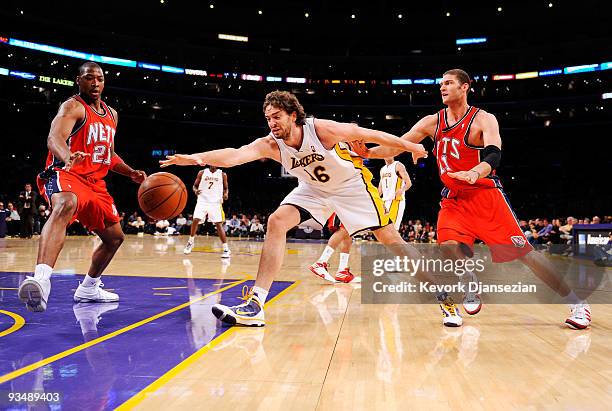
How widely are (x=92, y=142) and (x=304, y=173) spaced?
1846 millimetres

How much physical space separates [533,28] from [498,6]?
12.2ft

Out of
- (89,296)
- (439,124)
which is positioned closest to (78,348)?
(89,296)

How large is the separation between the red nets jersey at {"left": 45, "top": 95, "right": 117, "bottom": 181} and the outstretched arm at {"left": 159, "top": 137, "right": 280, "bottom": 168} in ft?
2.83

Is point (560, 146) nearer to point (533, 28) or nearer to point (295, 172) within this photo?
point (533, 28)

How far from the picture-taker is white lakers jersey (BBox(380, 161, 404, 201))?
7.95 m

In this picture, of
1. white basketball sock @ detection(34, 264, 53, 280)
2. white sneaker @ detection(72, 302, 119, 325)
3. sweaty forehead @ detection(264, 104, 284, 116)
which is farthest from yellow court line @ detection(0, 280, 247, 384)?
sweaty forehead @ detection(264, 104, 284, 116)

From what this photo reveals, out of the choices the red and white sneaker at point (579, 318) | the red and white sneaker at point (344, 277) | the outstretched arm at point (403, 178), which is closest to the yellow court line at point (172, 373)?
the red and white sneaker at point (579, 318)

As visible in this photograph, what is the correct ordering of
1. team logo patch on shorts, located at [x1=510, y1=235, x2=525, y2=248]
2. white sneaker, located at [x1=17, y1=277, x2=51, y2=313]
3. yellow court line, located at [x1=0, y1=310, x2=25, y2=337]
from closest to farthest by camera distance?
yellow court line, located at [x1=0, y1=310, x2=25, y2=337] → white sneaker, located at [x1=17, y1=277, x2=51, y2=313] → team logo patch on shorts, located at [x1=510, y1=235, x2=525, y2=248]

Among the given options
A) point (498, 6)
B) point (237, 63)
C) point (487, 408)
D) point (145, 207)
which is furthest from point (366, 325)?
point (237, 63)

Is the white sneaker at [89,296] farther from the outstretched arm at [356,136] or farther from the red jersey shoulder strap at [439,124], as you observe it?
the red jersey shoulder strap at [439,124]

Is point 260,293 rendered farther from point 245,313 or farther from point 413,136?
point 413,136

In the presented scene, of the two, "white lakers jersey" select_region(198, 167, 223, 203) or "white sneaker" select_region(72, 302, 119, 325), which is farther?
"white lakers jersey" select_region(198, 167, 223, 203)

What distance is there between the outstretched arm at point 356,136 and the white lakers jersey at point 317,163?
2.5 inches

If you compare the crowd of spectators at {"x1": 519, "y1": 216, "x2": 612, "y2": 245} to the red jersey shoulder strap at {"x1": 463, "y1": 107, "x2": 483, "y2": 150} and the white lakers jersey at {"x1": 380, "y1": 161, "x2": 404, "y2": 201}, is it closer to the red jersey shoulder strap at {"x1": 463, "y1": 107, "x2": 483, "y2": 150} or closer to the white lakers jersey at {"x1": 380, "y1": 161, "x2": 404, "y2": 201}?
the white lakers jersey at {"x1": 380, "y1": 161, "x2": 404, "y2": 201}
